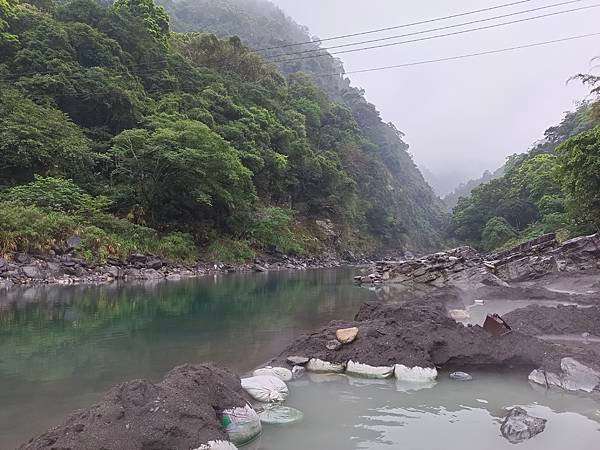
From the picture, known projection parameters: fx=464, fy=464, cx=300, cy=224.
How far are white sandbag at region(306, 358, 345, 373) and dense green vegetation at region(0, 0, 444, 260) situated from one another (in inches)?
588

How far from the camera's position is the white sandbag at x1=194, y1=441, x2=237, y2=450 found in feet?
12.4

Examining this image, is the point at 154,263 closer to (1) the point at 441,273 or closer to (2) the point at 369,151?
(1) the point at 441,273

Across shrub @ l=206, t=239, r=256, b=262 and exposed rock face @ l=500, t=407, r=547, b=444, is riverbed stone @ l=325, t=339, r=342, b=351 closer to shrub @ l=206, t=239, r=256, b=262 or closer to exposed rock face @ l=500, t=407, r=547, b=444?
exposed rock face @ l=500, t=407, r=547, b=444

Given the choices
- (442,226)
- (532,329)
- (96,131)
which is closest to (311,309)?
(532,329)

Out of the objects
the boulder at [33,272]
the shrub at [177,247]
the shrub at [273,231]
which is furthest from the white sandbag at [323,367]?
the shrub at [273,231]

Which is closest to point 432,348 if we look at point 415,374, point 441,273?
point 415,374

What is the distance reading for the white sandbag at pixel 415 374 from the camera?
658 cm

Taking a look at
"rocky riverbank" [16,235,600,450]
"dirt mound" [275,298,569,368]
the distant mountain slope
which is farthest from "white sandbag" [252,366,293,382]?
the distant mountain slope

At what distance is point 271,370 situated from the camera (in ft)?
21.5

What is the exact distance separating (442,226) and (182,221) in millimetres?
73205

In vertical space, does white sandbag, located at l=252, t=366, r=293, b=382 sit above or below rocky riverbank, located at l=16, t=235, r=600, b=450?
below

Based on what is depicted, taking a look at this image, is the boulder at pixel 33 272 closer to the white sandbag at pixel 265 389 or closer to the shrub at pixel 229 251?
the shrub at pixel 229 251

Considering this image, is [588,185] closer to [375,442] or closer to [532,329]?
[532,329]

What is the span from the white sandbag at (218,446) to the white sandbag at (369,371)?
10.1ft
